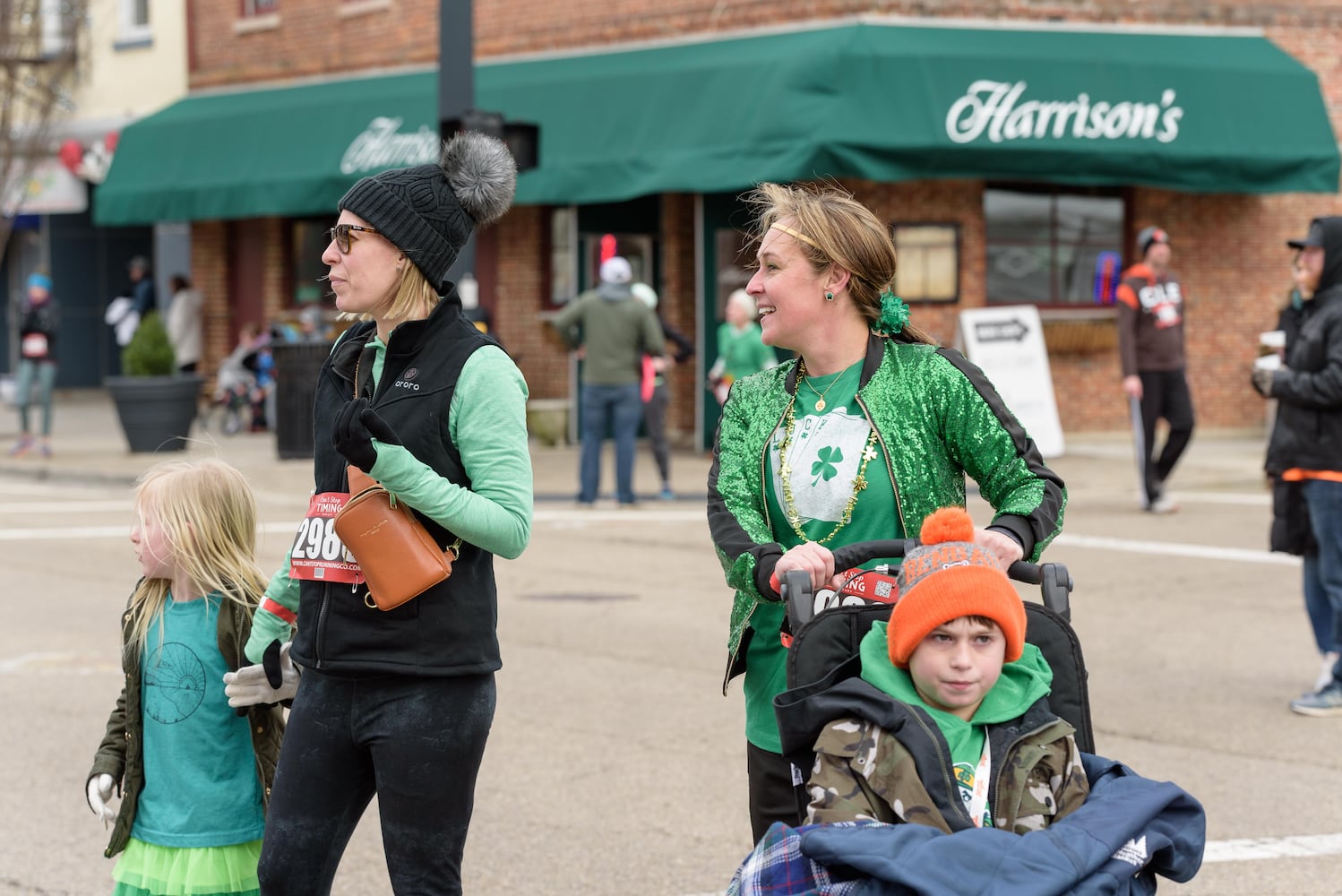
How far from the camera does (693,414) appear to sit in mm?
19328

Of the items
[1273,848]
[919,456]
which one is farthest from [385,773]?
[1273,848]

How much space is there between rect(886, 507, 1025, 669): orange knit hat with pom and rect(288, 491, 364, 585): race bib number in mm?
1076

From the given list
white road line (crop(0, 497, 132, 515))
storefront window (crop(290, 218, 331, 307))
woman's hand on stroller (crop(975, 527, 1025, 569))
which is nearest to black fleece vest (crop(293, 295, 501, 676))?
woman's hand on stroller (crop(975, 527, 1025, 569))

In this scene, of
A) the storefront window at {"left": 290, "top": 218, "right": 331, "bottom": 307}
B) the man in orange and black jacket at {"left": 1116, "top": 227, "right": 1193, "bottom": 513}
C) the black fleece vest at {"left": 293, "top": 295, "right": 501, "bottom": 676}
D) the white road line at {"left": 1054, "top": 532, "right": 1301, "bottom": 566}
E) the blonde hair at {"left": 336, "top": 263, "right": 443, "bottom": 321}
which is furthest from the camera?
the storefront window at {"left": 290, "top": 218, "right": 331, "bottom": 307}

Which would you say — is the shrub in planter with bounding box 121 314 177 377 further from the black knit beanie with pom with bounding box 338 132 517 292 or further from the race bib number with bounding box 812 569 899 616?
the race bib number with bounding box 812 569 899 616

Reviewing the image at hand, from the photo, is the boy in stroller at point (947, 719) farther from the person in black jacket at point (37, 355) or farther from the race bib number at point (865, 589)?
the person in black jacket at point (37, 355)

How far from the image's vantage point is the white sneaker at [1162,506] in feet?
46.1

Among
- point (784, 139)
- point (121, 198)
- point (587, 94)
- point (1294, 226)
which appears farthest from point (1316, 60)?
point (121, 198)

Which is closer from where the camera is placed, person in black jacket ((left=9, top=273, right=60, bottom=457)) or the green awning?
the green awning

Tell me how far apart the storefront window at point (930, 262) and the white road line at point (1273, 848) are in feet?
41.1

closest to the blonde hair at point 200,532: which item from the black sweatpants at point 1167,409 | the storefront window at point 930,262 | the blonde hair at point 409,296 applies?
the blonde hair at point 409,296

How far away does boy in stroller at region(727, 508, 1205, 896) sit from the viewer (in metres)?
Result: 2.94

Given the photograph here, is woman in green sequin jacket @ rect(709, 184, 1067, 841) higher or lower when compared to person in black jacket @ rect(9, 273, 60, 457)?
higher

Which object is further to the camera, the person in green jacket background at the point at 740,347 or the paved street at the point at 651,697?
the person in green jacket background at the point at 740,347
